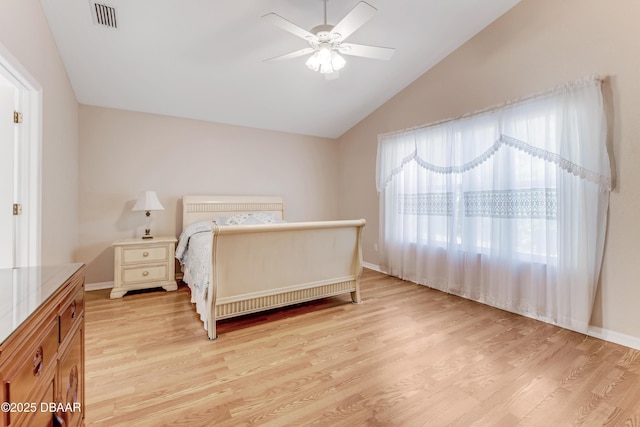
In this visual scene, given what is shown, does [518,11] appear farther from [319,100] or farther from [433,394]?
[433,394]

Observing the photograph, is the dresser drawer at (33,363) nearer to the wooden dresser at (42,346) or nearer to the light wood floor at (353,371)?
the wooden dresser at (42,346)

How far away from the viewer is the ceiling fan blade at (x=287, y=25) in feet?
6.41

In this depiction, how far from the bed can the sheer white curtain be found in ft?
4.14

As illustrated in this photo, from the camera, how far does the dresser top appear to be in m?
0.72

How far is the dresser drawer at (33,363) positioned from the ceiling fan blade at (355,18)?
221 cm

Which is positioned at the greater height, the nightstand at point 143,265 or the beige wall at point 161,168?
the beige wall at point 161,168

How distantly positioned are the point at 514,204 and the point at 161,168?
4348 mm

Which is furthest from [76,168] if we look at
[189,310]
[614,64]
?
[614,64]

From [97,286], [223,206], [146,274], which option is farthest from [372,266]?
[97,286]

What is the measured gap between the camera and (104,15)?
7.79 feet

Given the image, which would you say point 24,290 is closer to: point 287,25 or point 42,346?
point 42,346

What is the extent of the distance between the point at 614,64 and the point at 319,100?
120 inches

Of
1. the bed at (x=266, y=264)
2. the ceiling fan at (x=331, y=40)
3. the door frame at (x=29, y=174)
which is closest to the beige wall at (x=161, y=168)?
the bed at (x=266, y=264)

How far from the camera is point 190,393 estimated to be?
1.66 m
